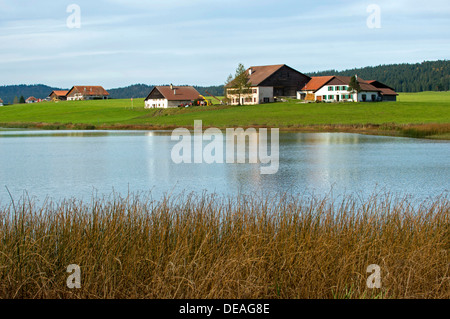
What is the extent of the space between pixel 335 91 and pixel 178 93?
35171 mm

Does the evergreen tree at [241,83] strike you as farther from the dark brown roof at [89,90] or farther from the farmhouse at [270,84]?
the dark brown roof at [89,90]

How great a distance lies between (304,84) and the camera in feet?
343

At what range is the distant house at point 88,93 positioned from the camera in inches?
6526

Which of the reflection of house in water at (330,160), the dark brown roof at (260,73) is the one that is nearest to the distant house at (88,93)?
the dark brown roof at (260,73)

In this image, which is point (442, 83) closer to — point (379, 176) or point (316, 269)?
point (379, 176)

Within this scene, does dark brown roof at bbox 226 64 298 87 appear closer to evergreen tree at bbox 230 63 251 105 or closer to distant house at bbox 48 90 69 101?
evergreen tree at bbox 230 63 251 105

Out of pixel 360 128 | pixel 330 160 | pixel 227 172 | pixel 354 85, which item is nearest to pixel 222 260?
pixel 227 172

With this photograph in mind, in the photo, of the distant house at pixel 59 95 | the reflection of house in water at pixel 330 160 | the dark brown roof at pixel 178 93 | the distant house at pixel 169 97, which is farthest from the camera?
the distant house at pixel 59 95

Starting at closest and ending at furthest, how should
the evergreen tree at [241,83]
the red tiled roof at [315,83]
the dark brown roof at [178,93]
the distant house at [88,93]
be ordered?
the evergreen tree at [241,83] < the red tiled roof at [315,83] < the dark brown roof at [178,93] < the distant house at [88,93]

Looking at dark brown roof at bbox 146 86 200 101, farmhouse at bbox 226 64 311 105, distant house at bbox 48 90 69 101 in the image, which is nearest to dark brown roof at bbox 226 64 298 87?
farmhouse at bbox 226 64 311 105

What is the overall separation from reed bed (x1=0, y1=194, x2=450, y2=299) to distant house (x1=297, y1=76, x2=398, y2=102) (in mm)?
86272

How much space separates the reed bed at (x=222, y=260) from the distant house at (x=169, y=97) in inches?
4039
